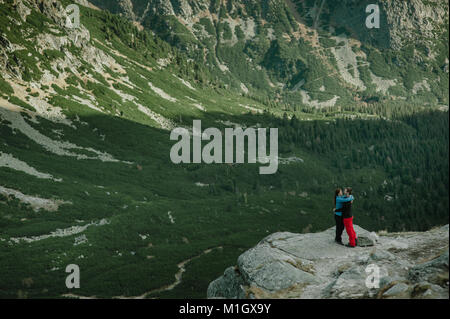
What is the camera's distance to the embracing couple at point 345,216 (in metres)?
24.5

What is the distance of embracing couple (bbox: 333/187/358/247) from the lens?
2445cm

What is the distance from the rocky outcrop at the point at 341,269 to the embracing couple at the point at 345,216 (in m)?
0.56

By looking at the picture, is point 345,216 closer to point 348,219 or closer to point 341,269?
point 348,219

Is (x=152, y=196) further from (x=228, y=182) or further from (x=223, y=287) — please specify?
(x=223, y=287)

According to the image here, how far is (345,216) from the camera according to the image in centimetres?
2459

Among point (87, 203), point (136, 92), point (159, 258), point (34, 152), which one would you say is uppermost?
point (136, 92)

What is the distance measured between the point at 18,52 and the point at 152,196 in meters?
83.1

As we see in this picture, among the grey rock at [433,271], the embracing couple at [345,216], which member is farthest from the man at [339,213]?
the grey rock at [433,271]

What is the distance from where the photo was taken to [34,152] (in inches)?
4031

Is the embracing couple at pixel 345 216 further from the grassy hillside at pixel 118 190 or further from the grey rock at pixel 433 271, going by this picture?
the grassy hillside at pixel 118 190
